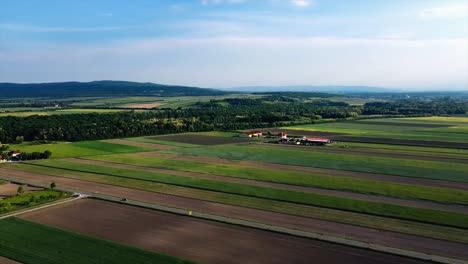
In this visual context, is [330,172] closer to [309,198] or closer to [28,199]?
[309,198]

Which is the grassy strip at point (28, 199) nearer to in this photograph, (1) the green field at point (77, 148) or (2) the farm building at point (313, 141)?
(1) the green field at point (77, 148)

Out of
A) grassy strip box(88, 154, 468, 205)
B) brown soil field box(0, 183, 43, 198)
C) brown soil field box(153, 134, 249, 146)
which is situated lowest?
brown soil field box(0, 183, 43, 198)

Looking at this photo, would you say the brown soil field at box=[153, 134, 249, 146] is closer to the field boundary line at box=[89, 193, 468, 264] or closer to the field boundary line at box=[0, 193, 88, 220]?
the field boundary line at box=[0, 193, 88, 220]

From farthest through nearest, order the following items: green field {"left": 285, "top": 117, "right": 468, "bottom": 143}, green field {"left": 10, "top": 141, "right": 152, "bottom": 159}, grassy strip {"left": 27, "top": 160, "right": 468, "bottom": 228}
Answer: green field {"left": 285, "top": 117, "right": 468, "bottom": 143}
green field {"left": 10, "top": 141, "right": 152, "bottom": 159}
grassy strip {"left": 27, "top": 160, "right": 468, "bottom": 228}

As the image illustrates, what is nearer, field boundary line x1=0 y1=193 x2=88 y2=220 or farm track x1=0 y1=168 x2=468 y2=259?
farm track x1=0 y1=168 x2=468 y2=259

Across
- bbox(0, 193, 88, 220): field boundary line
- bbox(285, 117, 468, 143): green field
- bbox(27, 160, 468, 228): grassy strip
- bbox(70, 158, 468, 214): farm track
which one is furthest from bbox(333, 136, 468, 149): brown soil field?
bbox(0, 193, 88, 220): field boundary line

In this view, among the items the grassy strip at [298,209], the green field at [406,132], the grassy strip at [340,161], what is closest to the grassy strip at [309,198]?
the grassy strip at [298,209]

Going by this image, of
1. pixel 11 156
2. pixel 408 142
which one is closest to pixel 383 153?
pixel 408 142

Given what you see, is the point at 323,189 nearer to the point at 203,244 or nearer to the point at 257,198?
the point at 257,198
